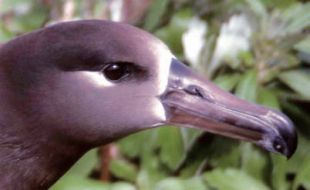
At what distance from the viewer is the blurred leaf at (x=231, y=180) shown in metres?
2.58

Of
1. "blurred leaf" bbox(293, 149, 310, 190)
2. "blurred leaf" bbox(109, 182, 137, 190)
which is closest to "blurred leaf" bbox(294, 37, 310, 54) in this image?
"blurred leaf" bbox(293, 149, 310, 190)

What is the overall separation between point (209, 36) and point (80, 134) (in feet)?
3.33

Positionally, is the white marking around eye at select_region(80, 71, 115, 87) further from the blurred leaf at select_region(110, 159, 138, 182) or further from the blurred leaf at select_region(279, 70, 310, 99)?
the blurred leaf at select_region(110, 159, 138, 182)

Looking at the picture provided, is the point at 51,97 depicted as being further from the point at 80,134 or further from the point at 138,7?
the point at 138,7

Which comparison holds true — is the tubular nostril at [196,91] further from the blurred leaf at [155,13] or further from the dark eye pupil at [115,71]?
the blurred leaf at [155,13]

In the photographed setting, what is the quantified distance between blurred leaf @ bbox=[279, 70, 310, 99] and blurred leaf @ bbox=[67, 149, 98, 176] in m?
0.55

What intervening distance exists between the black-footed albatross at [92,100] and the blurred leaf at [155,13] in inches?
36.4

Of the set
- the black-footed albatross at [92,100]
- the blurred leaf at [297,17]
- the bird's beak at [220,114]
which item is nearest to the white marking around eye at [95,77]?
the black-footed albatross at [92,100]

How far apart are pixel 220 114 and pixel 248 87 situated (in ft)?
2.61

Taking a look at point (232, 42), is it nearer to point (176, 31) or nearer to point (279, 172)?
point (176, 31)

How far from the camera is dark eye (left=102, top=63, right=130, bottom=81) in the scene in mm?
1869

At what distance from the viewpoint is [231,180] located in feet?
8.54

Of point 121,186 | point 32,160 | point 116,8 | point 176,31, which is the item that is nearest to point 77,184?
point 121,186

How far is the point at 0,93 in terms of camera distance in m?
1.88
